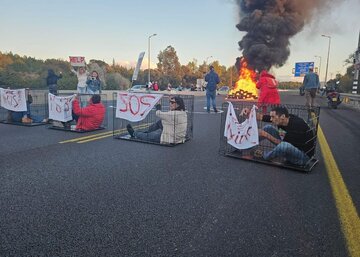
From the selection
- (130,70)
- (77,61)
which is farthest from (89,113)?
(130,70)

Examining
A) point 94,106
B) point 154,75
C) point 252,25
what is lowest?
point 94,106

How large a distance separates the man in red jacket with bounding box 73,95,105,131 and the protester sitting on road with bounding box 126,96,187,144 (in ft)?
6.54

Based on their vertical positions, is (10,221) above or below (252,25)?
below

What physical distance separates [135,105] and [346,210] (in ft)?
16.6

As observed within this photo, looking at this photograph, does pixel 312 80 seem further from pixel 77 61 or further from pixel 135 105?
pixel 77 61

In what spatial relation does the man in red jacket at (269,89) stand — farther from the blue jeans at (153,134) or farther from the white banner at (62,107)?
the white banner at (62,107)

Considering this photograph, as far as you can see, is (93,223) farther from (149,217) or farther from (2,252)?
(2,252)

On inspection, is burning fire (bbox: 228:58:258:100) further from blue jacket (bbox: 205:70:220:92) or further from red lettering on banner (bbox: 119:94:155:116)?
red lettering on banner (bbox: 119:94:155:116)

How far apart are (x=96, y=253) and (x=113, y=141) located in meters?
4.80

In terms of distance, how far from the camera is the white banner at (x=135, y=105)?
22.1ft

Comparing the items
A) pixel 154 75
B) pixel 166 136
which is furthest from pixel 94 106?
pixel 154 75

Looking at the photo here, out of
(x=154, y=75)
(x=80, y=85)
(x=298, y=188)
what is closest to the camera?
(x=298, y=188)

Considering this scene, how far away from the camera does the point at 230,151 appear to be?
19.7ft

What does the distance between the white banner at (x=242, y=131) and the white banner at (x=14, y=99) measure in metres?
6.86
